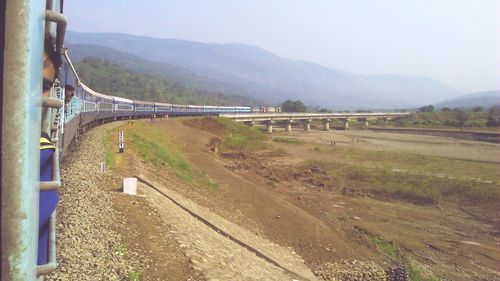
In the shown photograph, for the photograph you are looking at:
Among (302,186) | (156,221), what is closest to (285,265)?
(156,221)

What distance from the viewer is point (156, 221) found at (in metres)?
9.69

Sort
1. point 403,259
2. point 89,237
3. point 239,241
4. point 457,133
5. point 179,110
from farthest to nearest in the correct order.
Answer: point 457,133 < point 179,110 < point 403,259 < point 239,241 < point 89,237

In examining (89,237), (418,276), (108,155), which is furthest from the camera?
(108,155)

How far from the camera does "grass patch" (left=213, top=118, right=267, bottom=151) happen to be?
47.0m

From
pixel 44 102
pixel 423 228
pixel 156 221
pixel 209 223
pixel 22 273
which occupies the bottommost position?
pixel 423 228

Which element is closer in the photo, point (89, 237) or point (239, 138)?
point (89, 237)

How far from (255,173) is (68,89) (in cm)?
2767

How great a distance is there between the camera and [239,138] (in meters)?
50.9

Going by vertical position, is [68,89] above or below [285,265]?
above

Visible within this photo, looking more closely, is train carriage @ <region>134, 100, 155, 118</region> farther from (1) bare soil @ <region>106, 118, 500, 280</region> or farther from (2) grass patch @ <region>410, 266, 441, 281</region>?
(2) grass patch @ <region>410, 266, 441, 281</region>

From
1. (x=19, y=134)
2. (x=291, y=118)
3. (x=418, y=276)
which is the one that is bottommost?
(x=418, y=276)

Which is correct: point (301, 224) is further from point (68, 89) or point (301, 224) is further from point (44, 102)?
point (44, 102)

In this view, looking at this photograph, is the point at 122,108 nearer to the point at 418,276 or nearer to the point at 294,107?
the point at 418,276

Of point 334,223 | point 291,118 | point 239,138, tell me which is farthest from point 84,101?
point 291,118
